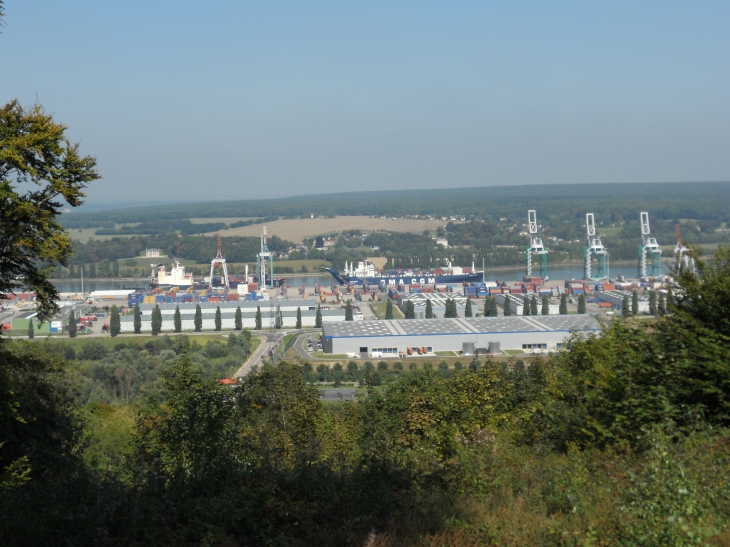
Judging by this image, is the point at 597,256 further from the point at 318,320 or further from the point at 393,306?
the point at 318,320

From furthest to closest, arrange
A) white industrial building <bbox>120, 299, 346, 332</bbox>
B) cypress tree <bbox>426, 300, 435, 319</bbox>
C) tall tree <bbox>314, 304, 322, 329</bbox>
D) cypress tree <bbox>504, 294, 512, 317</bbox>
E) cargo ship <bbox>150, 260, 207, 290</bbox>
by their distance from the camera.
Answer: cargo ship <bbox>150, 260, 207, 290</bbox> < cypress tree <bbox>504, 294, 512, 317</bbox> < cypress tree <bbox>426, 300, 435, 319</bbox> < white industrial building <bbox>120, 299, 346, 332</bbox> < tall tree <bbox>314, 304, 322, 329</bbox>

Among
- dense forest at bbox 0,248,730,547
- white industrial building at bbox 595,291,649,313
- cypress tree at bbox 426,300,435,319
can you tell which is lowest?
white industrial building at bbox 595,291,649,313

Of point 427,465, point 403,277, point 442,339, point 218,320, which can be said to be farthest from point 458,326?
point 427,465

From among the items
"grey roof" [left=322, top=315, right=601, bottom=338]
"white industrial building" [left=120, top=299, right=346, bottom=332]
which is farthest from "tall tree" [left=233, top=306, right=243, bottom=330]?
"grey roof" [left=322, top=315, right=601, bottom=338]

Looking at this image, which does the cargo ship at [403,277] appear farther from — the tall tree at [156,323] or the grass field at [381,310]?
the tall tree at [156,323]

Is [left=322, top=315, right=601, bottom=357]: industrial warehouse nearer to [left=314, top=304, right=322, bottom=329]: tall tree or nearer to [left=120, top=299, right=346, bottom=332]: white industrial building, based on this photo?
[left=314, top=304, right=322, bottom=329]: tall tree

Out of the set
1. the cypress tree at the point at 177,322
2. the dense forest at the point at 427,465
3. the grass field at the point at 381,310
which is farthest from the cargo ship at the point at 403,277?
the dense forest at the point at 427,465

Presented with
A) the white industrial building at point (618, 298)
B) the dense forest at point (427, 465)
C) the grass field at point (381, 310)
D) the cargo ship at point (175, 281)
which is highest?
the dense forest at point (427, 465)

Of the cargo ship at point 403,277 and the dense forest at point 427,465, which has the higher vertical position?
the dense forest at point 427,465
